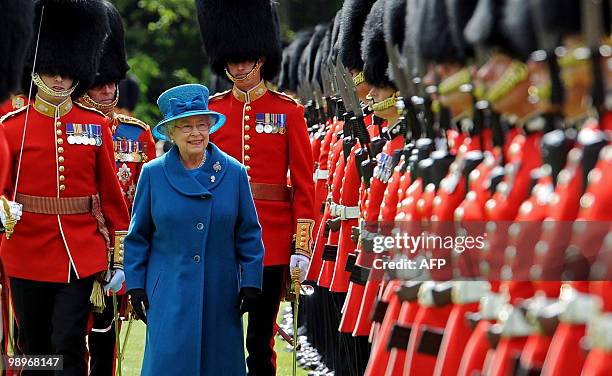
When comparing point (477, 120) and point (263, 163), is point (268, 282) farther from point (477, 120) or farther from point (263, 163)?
point (477, 120)

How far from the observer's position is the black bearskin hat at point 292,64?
1502cm

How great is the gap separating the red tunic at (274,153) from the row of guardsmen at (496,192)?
3.72 ft

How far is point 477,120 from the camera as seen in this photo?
4621mm

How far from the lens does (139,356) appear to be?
9.85m

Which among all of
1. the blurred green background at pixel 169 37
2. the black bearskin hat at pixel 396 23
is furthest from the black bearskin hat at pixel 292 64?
the blurred green background at pixel 169 37

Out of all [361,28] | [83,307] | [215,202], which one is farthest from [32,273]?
[361,28]

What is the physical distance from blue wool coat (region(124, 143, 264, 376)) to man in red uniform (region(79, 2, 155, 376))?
3.06 ft

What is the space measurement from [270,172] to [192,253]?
1546 millimetres

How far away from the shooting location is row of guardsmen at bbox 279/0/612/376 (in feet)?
12.3

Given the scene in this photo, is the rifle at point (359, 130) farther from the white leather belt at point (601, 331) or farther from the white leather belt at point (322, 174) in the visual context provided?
the white leather belt at point (601, 331)

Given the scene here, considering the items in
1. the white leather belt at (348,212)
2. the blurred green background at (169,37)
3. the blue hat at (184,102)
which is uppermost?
the blurred green background at (169,37)


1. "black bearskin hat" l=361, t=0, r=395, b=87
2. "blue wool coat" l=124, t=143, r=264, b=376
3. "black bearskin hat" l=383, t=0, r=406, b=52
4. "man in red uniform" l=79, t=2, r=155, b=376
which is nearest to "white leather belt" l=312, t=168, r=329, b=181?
"man in red uniform" l=79, t=2, r=155, b=376

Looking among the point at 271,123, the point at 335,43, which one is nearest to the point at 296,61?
the point at 335,43

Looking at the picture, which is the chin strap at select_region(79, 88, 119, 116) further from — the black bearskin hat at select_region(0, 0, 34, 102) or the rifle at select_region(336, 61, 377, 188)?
the black bearskin hat at select_region(0, 0, 34, 102)
